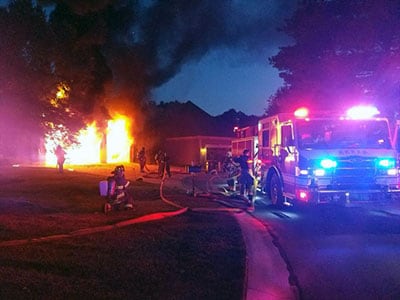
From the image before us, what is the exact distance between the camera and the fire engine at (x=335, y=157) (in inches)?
424

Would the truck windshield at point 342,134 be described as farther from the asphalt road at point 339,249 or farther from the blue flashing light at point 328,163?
the asphalt road at point 339,249

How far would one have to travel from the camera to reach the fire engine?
10766mm

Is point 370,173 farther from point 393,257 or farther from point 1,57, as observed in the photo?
point 1,57

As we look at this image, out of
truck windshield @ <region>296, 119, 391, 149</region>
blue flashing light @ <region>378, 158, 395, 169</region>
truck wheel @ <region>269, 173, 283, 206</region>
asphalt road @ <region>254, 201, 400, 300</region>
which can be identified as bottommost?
asphalt road @ <region>254, 201, 400, 300</region>

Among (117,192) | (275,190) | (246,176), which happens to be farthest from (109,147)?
(117,192)

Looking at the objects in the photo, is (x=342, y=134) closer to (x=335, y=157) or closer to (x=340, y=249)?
(x=335, y=157)

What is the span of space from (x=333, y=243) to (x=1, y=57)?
691 cm

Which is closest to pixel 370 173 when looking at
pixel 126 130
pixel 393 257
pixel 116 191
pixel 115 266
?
pixel 393 257

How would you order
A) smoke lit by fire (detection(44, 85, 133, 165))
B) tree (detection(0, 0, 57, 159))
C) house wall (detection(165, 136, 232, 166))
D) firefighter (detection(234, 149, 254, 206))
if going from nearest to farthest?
tree (detection(0, 0, 57, 159)) → firefighter (detection(234, 149, 254, 206)) → house wall (detection(165, 136, 232, 166)) → smoke lit by fire (detection(44, 85, 133, 165))

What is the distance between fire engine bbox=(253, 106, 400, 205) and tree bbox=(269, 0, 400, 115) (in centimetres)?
927

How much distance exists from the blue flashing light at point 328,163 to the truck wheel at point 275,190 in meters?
2.00

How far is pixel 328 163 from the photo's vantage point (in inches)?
426

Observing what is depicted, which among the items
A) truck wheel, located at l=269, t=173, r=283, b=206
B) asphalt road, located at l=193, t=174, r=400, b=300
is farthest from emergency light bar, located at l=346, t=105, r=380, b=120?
truck wheel, located at l=269, t=173, r=283, b=206

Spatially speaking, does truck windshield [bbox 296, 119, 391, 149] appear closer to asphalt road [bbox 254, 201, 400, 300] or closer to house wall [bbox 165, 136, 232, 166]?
asphalt road [bbox 254, 201, 400, 300]
